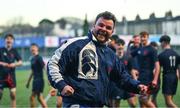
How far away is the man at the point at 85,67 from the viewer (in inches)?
226

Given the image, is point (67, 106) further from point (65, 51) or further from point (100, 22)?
point (100, 22)

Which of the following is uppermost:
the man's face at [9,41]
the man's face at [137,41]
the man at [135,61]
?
the man's face at [9,41]

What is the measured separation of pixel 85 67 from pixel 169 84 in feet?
21.8

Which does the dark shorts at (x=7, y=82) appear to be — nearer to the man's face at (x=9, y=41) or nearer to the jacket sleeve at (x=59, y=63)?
the man's face at (x=9, y=41)

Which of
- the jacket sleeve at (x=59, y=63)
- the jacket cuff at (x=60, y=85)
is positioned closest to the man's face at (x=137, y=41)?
the jacket sleeve at (x=59, y=63)

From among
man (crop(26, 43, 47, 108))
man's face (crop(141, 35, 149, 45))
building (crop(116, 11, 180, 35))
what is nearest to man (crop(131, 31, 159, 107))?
man's face (crop(141, 35, 149, 45))

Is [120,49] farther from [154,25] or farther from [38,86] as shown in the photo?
[154,25]

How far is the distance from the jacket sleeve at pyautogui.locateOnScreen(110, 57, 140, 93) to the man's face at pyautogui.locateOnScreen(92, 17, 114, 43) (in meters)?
0.43

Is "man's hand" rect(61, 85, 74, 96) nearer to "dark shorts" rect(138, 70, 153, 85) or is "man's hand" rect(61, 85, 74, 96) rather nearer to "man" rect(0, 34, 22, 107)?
"dark shorts" rect(138, 70, 153, 85)

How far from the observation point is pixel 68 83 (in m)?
5.77

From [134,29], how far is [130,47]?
6278 cm

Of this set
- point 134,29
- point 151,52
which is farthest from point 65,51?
point 134,29

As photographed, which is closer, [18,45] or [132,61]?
[132,61]

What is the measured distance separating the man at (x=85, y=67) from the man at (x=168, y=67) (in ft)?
20.6
